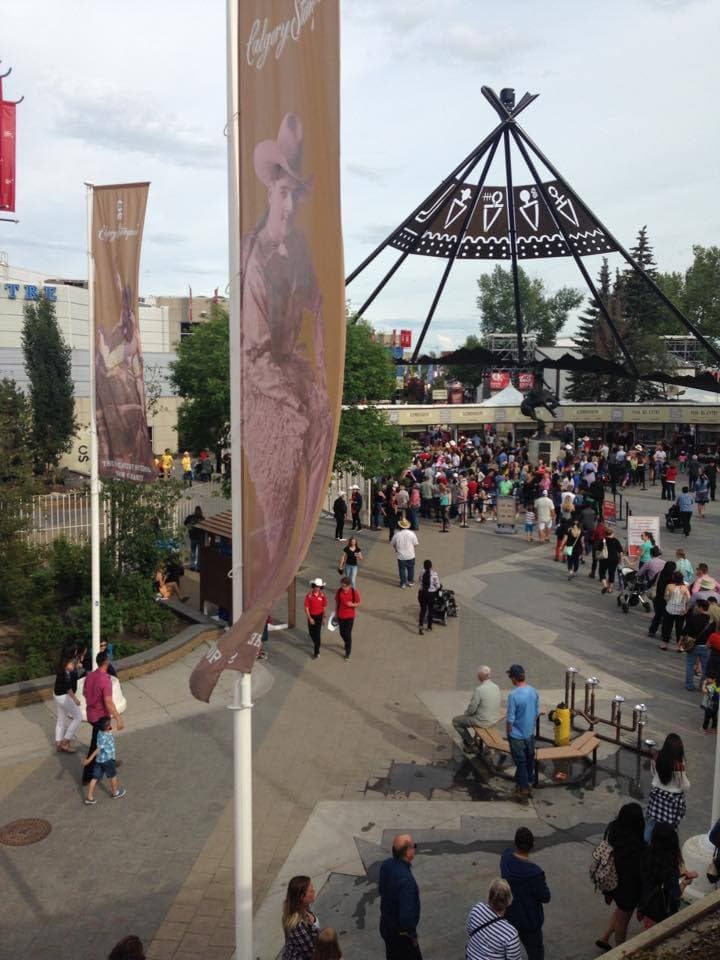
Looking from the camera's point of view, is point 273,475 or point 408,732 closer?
point 273,475

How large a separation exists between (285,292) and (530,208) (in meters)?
27.4

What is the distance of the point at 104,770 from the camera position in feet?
29.4

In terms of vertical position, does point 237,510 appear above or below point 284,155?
below

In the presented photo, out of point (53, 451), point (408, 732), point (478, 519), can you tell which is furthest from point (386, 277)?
point (408, 732)

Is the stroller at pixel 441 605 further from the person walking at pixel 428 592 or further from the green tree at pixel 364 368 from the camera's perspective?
the green tree at pixel 364 368

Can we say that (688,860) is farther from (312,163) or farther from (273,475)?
(312,163)

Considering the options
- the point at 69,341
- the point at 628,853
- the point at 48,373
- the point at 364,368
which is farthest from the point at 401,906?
the point at 69,341

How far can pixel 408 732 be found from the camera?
10.8 meters

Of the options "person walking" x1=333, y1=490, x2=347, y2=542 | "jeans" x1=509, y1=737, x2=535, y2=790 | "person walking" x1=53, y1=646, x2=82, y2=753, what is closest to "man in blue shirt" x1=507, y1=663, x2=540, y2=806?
"jeans" x1=509, y1=737, x2=535, y2=790

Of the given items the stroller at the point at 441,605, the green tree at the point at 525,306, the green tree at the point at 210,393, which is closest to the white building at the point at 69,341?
the green tree at the point at 210,393

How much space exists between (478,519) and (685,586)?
12191 mm

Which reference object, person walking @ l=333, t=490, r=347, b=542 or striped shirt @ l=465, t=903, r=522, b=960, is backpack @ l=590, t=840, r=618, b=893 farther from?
person walking @ l=333, t=490, r=347, b=542

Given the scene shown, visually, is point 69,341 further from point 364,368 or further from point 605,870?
point 605,870

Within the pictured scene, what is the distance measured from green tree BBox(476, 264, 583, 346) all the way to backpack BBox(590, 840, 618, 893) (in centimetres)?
9211
